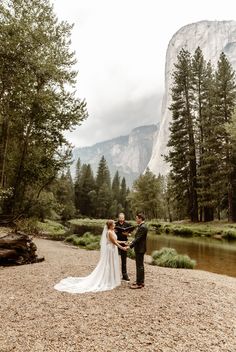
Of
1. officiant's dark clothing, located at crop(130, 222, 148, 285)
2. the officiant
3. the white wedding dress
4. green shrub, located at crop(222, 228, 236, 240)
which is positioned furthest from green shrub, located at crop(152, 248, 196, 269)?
green shrub, located at crop(222, 228, 236, 240)

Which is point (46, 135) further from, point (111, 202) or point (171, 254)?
point (111, 202)

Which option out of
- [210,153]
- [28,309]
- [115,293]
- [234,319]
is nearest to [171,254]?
[115,293]

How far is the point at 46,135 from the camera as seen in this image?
1914 centimetres

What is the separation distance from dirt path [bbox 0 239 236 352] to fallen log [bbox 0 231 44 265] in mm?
2354

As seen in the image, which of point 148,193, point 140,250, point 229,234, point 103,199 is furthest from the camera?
point 103,199

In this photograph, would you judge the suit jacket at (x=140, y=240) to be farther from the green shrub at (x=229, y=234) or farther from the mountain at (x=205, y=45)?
the mountain at (x=205, y=45)

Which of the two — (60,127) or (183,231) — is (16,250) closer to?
(60,127)

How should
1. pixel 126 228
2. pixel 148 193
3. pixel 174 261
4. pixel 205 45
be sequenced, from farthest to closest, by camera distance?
pixel 205 45 < pixel 148 193 < pixel 174 261 < pixel 126 228

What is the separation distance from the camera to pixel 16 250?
12.5m

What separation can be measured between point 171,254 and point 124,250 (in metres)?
5.59

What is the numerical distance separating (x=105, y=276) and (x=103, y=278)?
0.26 ft

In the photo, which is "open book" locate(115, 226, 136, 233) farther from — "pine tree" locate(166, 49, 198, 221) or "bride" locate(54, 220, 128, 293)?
"pine tree" locate(166, 49, 198, 221)

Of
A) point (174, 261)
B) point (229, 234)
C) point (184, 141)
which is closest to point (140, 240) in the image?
point (174, 261)

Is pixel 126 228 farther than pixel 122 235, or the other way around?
pixel 122 235
